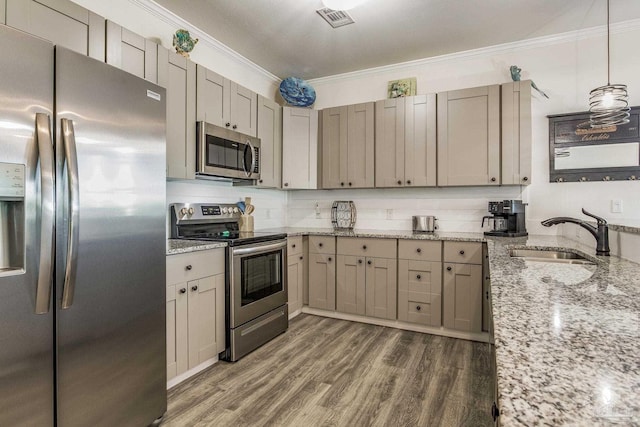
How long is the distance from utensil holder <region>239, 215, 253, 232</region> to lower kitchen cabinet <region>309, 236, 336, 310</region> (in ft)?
2.10

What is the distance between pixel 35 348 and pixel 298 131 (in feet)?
9.55

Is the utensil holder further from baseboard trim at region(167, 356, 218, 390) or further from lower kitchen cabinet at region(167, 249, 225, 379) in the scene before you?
baseboard trim at region(167, 356, 218, 390)

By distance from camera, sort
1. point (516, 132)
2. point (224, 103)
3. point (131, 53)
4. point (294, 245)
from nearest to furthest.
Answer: point (131, 53), point (224, 103), point (516, 132), point (294, 245)

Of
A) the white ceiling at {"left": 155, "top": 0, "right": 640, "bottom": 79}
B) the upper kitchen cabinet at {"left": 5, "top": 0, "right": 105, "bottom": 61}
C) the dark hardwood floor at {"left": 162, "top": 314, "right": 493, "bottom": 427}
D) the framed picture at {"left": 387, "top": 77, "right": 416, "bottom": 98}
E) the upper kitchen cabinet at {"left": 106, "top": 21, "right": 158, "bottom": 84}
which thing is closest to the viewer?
the upper kitchen cabinet at {"left": 5, "top": 0, "right": 105, "bottom": 61}

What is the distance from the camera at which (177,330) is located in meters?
2.11

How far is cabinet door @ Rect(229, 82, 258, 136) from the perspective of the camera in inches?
116

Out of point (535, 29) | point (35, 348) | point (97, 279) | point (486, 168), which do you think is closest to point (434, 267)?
point (486, 168)

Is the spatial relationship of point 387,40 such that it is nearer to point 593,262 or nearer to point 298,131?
point 298,131

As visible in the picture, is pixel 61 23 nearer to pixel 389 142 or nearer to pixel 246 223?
pixel 246 223

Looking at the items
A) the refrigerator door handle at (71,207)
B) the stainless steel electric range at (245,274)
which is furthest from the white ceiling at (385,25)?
the refrigerator door handle at (71,207)

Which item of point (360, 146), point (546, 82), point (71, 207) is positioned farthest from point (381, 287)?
point (71, 207)

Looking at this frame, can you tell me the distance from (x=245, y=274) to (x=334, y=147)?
177cm

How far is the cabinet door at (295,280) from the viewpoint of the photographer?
131 inches

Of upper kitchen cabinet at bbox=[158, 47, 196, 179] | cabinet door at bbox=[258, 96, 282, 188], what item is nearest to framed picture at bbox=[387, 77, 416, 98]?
cabinet door at bbox=[258, 96, 282, 188]
